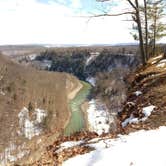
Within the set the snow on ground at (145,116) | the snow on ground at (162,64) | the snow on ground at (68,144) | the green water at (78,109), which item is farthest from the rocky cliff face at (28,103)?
the snow on ground at (68,144)

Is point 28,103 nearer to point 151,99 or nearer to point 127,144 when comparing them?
point 151,99

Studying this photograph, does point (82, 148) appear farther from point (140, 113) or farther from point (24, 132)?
point (24, 132)

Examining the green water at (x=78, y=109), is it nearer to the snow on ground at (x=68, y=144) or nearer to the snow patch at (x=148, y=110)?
the snow patch at (x=148, y=110)

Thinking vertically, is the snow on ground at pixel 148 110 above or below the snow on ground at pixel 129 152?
above

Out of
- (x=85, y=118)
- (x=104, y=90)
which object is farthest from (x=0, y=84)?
(x=85, y=118)

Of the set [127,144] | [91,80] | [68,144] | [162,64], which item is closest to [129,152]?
[127,144]
